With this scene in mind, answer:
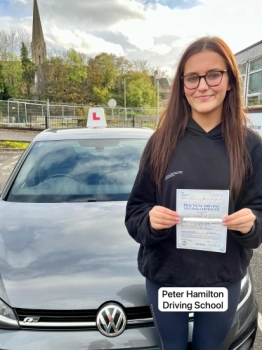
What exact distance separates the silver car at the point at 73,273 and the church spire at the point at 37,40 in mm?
76305

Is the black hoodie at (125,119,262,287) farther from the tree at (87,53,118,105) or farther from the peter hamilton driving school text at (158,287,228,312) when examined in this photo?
the tree at (87,53,118,105)

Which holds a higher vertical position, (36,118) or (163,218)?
(36,118)

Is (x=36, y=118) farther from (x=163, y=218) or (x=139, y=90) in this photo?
(x=139, y=90)

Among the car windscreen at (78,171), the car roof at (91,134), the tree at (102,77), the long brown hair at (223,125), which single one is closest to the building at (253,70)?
the car roof at (91,134)

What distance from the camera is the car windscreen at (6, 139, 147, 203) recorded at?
8.77 ft

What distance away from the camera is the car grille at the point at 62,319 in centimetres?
156

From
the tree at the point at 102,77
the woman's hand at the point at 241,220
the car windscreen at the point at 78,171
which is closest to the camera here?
the woman's hand at the point at 241,220

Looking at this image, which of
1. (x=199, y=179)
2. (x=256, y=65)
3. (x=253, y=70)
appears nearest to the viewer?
(x=199, y=179)

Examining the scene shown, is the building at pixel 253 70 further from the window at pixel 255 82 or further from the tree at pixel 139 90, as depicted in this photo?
the tree at pixel 139 90

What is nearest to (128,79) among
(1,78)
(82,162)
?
(1,78)

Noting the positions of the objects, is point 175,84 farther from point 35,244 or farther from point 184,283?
point 35,244

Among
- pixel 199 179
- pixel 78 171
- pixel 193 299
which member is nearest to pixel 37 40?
pixel 78 171

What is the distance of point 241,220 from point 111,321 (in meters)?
0.80

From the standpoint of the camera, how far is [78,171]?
2875mm
